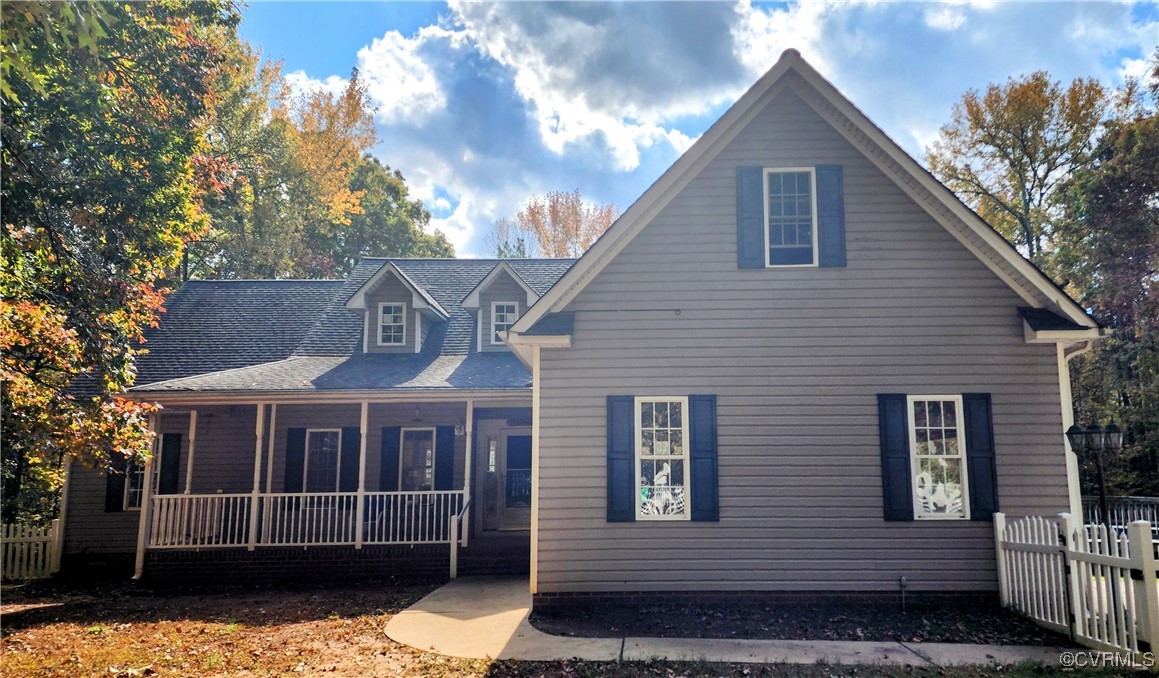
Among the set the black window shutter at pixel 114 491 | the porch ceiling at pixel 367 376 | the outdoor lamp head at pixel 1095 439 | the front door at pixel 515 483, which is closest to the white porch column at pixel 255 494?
the porch ceiling at pixel 367 376

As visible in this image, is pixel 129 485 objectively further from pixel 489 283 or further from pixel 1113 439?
pixel 1113 439

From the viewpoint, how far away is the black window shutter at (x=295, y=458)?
12.8 m

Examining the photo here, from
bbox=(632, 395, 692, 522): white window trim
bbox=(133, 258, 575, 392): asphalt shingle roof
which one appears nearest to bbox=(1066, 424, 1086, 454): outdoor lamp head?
bbox=(632, 395, 692, 522): white window trim

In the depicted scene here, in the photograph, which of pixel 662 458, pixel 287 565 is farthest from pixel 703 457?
pixel 287 565

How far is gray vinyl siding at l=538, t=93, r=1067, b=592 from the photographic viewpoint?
314 inches

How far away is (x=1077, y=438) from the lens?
7.68 m

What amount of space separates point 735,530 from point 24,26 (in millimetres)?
8804

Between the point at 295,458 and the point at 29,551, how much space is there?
523 centimetres

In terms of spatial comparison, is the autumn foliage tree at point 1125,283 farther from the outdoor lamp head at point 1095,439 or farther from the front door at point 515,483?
the front door at point 515,483

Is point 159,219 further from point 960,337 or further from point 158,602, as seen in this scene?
point 960,337

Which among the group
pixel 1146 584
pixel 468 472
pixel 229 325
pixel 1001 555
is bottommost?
pixel 1001 555

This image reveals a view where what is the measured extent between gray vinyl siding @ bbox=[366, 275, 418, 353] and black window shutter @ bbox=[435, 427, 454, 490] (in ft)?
7.26

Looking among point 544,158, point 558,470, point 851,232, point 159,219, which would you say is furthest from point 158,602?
point 544,158

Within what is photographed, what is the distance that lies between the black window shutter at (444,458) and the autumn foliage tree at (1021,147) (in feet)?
73.3
